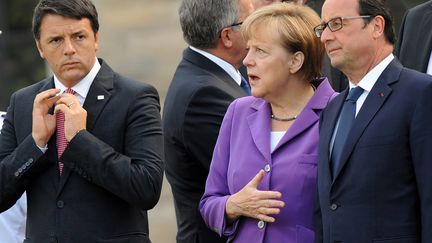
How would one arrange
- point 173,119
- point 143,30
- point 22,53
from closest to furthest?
point 173,119
point 143,30
point 22,53

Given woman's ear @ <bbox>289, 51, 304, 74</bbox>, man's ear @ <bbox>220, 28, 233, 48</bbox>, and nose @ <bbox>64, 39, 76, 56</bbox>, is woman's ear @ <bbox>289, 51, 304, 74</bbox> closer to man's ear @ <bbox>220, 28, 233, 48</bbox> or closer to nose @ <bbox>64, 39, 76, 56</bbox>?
man's ear @ <bbox>220, 28, 233, 48</bbox>

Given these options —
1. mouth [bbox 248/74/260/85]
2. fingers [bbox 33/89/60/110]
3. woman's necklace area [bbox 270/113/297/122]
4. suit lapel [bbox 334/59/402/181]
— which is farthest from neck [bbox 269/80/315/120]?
fingers [bbox 33/89/60/110]

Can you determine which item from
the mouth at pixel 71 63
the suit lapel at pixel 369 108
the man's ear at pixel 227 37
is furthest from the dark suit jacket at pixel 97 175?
the suit lapel at pixel 369 108

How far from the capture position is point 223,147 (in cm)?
657

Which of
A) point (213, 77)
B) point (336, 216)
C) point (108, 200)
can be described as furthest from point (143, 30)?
point (336, 216)

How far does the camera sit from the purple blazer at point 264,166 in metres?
6.27

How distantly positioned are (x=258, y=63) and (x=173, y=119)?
838mm

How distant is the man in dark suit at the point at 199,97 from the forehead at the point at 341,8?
1184 mm

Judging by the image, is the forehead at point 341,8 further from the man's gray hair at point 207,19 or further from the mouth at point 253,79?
the man's gray hair at point 207,19

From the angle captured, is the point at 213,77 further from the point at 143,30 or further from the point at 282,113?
the point at 143,30

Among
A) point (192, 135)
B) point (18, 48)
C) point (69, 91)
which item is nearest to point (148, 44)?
point (18, 48)

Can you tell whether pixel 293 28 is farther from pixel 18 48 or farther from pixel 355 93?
pixel 18 48

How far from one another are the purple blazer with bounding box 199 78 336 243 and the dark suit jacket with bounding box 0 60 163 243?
32 centimetres

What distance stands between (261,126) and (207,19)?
1058 mm
